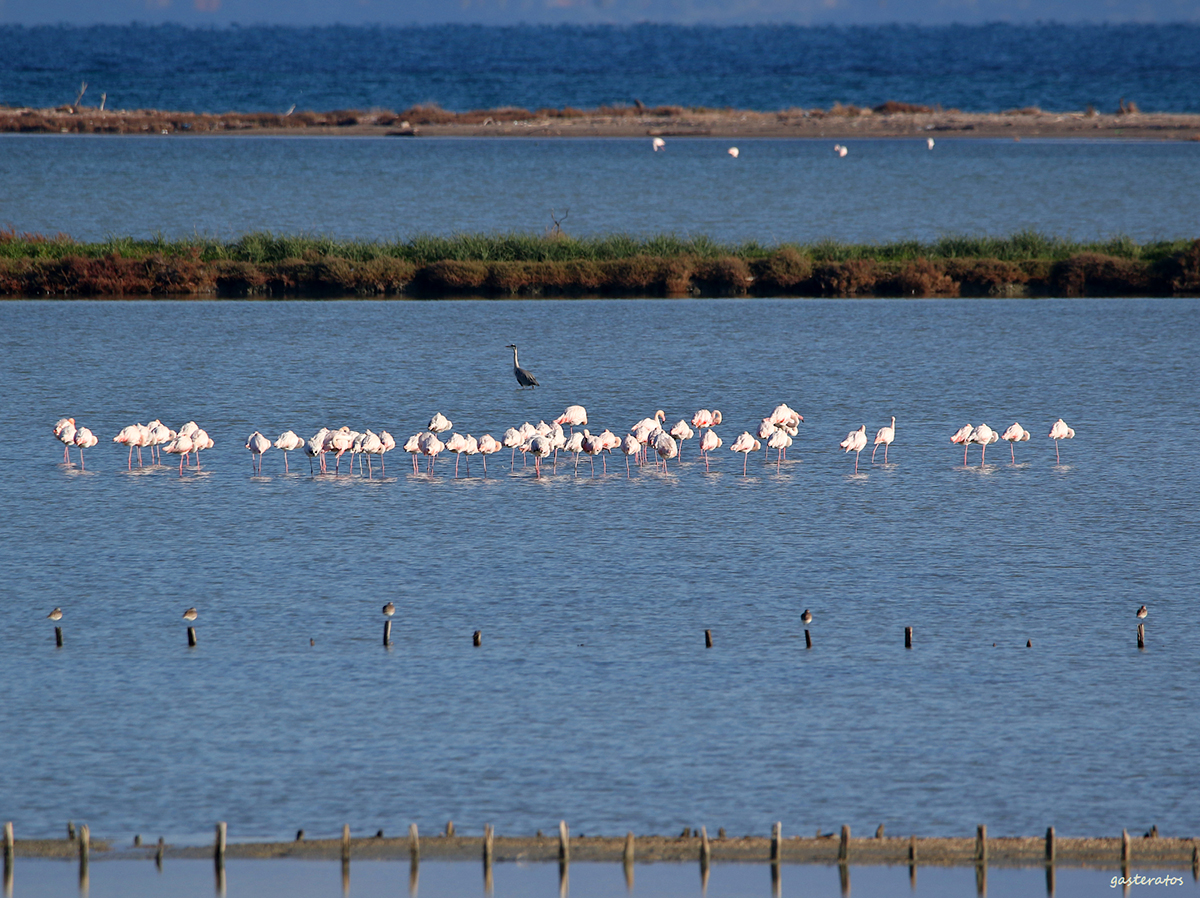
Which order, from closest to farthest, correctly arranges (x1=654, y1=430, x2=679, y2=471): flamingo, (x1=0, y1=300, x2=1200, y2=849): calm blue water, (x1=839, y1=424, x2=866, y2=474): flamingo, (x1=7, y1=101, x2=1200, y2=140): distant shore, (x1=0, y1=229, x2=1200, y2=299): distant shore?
(x1=0, y1=300, x2=1200, y2=849): calm blue water < (x1=654, y1=430, x2=679, y2=471): flamingo < (x1=839, y1=424, x2=866, y2=474): flamingo < (x1=0, y1=229, x2=1200, y2=299): distant shore < (x1=7, y1=101, x2=1200, y2=140): distant shore

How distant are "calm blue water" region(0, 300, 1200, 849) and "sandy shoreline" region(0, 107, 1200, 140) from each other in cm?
10802

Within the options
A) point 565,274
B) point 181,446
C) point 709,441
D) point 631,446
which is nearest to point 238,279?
point 565,274

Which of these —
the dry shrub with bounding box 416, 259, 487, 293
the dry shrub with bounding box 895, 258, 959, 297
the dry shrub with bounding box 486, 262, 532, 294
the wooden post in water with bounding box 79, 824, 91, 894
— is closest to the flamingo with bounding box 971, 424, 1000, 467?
the wooden post in water with bounding box 79, 824, 91, 894

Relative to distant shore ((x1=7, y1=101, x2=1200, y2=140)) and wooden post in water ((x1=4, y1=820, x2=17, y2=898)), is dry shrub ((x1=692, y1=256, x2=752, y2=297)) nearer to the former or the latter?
wooden post in water ((x1=4, y1=820, x2=17, y2=898))

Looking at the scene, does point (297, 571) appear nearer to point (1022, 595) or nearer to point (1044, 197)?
point (1022, 595)

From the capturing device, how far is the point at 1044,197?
283ft

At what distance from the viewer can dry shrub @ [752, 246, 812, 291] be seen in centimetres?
4666

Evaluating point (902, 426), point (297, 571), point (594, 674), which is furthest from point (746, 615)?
point (902, 426)

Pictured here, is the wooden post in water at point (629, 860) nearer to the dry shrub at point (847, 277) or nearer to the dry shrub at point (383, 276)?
the dry shrub at point (383, 276)

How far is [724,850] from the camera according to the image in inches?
464

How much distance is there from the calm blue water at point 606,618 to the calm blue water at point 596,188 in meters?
26.9

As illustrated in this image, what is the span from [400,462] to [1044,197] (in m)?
68.1

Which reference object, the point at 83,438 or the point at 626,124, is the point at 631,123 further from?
the point at 83,438

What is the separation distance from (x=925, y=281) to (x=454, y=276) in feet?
48.9
